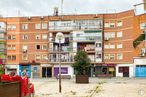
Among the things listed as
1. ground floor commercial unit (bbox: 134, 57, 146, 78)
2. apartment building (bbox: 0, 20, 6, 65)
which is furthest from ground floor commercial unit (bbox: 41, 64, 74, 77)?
ground floor commercial unit (bbox: 134, 57, 146, 78)

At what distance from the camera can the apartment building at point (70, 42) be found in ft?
281

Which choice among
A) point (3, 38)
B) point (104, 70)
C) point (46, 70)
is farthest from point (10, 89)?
point (3, 38)

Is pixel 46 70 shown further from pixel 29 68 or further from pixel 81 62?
pixel 81 62

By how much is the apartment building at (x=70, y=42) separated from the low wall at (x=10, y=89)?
7594 centimetres

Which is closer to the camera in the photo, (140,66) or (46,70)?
(140,66)

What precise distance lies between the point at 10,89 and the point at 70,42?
82.6 meters

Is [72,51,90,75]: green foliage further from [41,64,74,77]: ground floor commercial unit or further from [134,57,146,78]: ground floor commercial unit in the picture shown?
[41,64,74,77]: ground floor commercial unit

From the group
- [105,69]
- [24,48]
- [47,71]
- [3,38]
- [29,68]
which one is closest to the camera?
[105,69]

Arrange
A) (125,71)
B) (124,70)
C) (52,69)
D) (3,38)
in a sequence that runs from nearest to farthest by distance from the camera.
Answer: (125,71)
(124,70)
(52,69)
(3,38)

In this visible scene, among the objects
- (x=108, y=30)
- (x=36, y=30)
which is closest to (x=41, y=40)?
(x=36, y=30)

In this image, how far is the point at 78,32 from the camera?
8956 cm

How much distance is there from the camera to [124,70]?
8412 cm

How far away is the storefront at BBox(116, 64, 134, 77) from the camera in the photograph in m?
82.4

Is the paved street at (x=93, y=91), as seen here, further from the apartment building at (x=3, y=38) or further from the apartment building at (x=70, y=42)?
the apartment building at (x=3, y=38)
